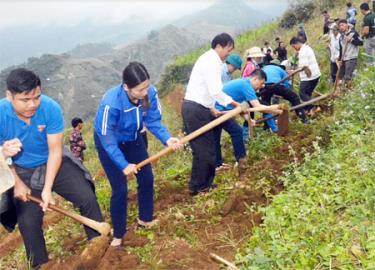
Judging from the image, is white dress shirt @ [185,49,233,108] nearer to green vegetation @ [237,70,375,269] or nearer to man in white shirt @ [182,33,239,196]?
man in white shirt @ [182,33,239,196]

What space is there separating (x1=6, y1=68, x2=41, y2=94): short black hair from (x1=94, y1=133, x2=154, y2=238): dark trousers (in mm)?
930

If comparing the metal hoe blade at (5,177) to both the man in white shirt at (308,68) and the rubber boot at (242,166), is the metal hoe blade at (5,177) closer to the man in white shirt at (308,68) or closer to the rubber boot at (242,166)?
the rubber boot at (242,166)

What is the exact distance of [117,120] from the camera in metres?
3.88

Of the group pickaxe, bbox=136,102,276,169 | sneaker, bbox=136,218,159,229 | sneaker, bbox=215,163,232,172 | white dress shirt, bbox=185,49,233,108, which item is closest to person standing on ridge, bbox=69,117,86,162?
sneaker, bbox=215,163,232,172

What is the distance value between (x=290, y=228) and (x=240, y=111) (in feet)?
5.33

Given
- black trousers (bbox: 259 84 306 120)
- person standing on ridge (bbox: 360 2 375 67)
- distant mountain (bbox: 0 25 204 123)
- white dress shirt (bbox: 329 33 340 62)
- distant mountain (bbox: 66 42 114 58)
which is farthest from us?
distant mountain (bbox: 66 42 114 58)

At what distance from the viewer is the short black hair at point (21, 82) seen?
323cm

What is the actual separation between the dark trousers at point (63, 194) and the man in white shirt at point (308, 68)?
15.8ft

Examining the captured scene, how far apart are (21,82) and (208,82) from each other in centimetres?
214

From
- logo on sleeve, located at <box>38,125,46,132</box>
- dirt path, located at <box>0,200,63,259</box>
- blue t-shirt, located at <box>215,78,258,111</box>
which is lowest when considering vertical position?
dirt path, located at <box>0,200,63,259</box>

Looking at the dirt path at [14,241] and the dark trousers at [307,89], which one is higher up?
the dark trousers at [307,89]

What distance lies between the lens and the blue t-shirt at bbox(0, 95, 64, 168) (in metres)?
3.51

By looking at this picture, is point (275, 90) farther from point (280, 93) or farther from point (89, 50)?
point (89, 50)

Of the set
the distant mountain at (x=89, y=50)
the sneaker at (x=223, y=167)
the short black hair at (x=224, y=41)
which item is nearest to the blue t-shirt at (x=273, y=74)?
the sneaker at (x=223, y=167)
